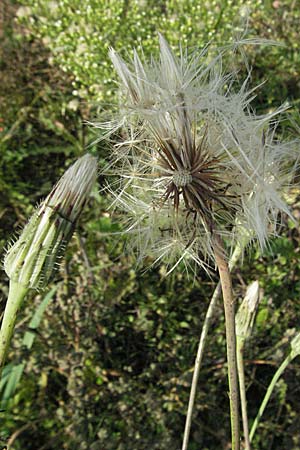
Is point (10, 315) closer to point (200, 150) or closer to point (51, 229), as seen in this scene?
point (51, 229)

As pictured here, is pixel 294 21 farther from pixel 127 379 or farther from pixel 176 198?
pixel 176 198

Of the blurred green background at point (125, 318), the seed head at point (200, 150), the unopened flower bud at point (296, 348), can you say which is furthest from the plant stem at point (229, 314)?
the blurred green background at point (125, 318)

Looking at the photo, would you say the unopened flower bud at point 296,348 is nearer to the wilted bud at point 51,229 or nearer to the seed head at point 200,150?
the seed head at point 200,150

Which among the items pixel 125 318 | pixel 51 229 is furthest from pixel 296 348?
pixel 125 318

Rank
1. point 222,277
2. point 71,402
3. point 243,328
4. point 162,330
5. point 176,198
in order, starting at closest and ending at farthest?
point 222,277
point 176,198
point 243,328
point 71,402
point 162,330

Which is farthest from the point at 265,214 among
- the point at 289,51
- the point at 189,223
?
the point at 289,51

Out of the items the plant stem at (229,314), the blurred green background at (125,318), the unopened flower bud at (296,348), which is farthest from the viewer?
the blurred green background at (125,318)

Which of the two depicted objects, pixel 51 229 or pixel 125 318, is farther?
pixel 125 318
